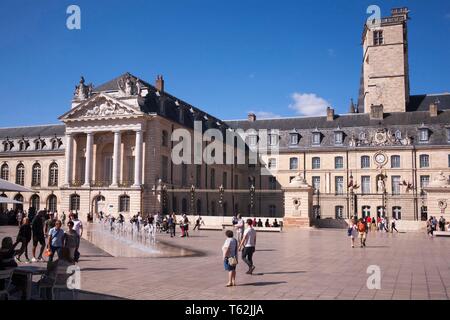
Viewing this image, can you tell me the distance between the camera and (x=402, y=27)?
63.9 metres

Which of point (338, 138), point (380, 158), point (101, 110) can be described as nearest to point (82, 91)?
point (101, 110)

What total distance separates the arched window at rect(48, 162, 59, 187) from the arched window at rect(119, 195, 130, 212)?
1378 cm

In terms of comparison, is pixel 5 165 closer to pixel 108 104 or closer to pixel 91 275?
pixel 108 104

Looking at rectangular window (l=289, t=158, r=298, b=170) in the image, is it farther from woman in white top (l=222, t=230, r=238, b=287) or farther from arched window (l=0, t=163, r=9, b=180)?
woman in white top (l=222, t=230, r=238, b=287)

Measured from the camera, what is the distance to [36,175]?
5612 cm

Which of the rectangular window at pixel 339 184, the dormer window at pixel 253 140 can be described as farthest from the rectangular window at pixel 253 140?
the rectangular window at pixel 339 184

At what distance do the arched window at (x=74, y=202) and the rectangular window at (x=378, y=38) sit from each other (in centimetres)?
4471

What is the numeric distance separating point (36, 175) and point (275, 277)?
165 feet

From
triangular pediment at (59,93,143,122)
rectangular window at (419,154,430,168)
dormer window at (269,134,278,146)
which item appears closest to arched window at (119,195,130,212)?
triangular pediment at (59,93,143,122)

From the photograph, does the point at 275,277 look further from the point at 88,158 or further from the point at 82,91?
the point at 82,91

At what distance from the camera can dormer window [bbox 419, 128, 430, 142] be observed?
5306cm

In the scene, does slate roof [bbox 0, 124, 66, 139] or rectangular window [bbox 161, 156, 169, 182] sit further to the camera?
slate roof [bbox 0, 124, 66, 139]

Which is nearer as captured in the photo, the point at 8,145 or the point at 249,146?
the point at 8,145

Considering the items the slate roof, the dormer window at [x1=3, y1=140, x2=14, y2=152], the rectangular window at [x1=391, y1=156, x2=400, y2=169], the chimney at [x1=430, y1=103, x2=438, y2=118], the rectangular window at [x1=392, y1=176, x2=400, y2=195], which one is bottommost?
the rectangular window at [x1=392, y1=176, x2=400, y2=195]
